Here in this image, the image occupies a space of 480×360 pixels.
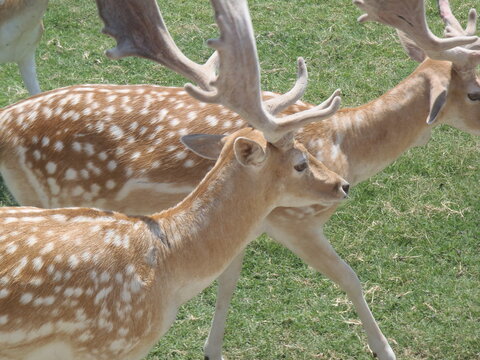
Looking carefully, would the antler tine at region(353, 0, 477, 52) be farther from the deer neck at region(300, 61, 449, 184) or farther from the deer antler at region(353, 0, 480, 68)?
the deer neck at region(300, 61, 449, 184)

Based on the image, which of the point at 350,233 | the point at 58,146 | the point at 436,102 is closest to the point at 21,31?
the point at 58,146

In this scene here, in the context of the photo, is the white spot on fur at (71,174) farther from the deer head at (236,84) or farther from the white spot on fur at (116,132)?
the deer head at (236,84)

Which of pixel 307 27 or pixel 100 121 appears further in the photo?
pixel 307 27

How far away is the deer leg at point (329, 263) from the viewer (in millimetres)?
4367

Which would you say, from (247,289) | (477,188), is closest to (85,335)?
(247,289)

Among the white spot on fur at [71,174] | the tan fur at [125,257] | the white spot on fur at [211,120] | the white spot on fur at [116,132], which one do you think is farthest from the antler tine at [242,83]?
the white spot on fur at [71,174]

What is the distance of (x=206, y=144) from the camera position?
385cm

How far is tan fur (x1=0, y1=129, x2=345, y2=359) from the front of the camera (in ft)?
11.2

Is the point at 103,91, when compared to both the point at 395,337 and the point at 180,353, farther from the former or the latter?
the point at 395,337

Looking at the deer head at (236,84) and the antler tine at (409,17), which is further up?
the deer head at (236,84)

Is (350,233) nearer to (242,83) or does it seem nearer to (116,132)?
(116,132)

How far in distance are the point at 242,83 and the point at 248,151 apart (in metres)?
0.26

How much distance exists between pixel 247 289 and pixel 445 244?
121cm

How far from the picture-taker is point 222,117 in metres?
4.38
